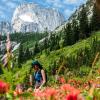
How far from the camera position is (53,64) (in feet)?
648

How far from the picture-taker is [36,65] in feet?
47.5

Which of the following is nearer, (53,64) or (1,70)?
(1,70)

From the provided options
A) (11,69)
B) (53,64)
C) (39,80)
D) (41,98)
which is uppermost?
(11,69)

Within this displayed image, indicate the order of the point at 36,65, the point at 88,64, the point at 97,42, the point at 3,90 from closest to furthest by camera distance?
the point at 3,90 → the point at 36,65 → the point at 88,64 → the point at 97,42

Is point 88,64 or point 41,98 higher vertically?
point 41,98

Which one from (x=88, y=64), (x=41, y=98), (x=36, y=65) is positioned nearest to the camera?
(x=41, y=98)

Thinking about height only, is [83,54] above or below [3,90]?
below

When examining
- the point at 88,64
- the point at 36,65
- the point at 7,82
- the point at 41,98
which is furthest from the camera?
the point at 88,64

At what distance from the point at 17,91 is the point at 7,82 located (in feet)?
0.45

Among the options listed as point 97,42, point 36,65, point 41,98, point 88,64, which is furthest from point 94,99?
point 97,42

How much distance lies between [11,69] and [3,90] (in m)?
0.36

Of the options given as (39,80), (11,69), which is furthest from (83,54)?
(11,69)

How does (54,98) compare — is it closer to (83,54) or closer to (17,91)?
(17,91)

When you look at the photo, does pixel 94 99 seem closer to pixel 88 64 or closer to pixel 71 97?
pixel 71 97
